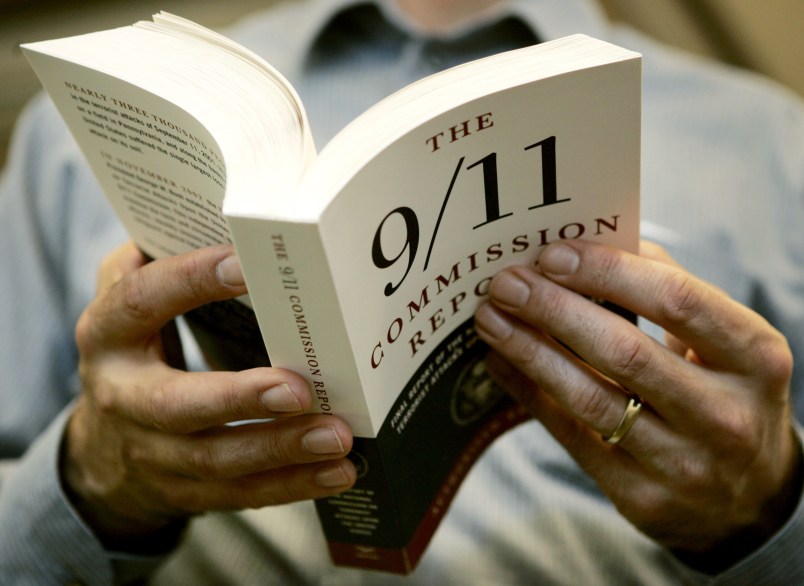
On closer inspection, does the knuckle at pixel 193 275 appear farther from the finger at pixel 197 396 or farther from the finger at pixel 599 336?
the finger at pixel 599 336

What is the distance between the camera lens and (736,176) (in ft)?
3.11

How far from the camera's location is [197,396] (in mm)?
478

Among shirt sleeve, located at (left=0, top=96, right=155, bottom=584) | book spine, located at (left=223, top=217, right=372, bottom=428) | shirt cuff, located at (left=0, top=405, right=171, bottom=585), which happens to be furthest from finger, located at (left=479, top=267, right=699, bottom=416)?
shirt sleeve, located at (left=0, top=96, right=155, bottom=584)

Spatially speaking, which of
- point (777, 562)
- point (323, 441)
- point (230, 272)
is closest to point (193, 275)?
point (230, 272)

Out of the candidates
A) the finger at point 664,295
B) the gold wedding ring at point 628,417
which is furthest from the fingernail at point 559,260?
the gold wedding ring at point 628,417

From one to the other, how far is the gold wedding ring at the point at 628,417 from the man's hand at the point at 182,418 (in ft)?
0.63

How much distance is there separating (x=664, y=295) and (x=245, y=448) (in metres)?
0.29

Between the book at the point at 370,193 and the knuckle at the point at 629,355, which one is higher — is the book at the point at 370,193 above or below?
above

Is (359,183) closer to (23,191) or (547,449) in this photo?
(547,449)

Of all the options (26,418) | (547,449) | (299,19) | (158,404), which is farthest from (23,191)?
(547,449)

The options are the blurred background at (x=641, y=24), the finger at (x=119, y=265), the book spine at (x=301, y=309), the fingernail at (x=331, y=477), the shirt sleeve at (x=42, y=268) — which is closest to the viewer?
the book spine at (x=301, y=309)

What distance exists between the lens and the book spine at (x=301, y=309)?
375 mm

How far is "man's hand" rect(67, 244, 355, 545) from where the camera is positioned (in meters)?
0.46

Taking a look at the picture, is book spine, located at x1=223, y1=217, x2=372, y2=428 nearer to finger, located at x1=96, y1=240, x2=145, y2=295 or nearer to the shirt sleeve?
finger, located at x1=96, y1=240, x2=145, y2=295
